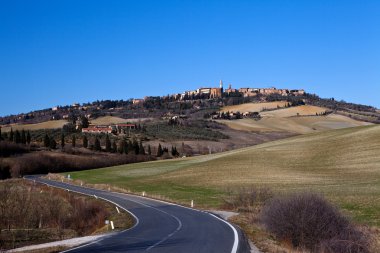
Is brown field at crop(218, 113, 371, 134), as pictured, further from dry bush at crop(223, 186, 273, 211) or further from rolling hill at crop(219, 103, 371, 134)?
dry bush at crop(223, 186, 273, 211)

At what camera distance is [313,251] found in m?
22.8

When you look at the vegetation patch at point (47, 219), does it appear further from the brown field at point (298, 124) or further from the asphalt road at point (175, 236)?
the brown field at point (298, 124)

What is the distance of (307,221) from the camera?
23812 mm

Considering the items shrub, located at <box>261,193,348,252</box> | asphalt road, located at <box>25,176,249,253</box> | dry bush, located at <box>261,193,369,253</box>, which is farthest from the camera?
shrub, located at <box>261,193,348,252</box>

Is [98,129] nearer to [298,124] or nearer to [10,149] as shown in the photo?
[10,149]

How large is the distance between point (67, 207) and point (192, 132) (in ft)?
434

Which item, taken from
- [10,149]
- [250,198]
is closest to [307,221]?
[250,198]

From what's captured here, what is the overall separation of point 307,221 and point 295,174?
133ft

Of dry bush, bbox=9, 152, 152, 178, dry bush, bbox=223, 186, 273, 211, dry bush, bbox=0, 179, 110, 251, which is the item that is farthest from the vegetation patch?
dry bush, bbox=9, 152, 152, 178

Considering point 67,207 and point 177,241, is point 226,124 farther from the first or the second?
point 177,241

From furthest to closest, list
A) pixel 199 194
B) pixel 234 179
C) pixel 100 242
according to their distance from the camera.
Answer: pixel 234 179 < pixel 199 194 < pixel 100 242

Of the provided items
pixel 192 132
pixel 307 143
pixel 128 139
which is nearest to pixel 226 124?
pixel 192 132

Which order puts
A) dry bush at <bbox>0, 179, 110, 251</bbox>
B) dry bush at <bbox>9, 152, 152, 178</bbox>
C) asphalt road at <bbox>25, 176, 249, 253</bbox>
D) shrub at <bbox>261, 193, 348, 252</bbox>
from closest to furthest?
asphalt road at <bbox>25, 176, 249, 253</bbox> → shrub at <bbox>261, 193, 348, 252</bbox> → dry bush at <bbox>0, 179, 110, 251</bbox> → dry bush at <bbox>9, 152, 152, 178</bbox>

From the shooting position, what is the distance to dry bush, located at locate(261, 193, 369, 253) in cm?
2328
